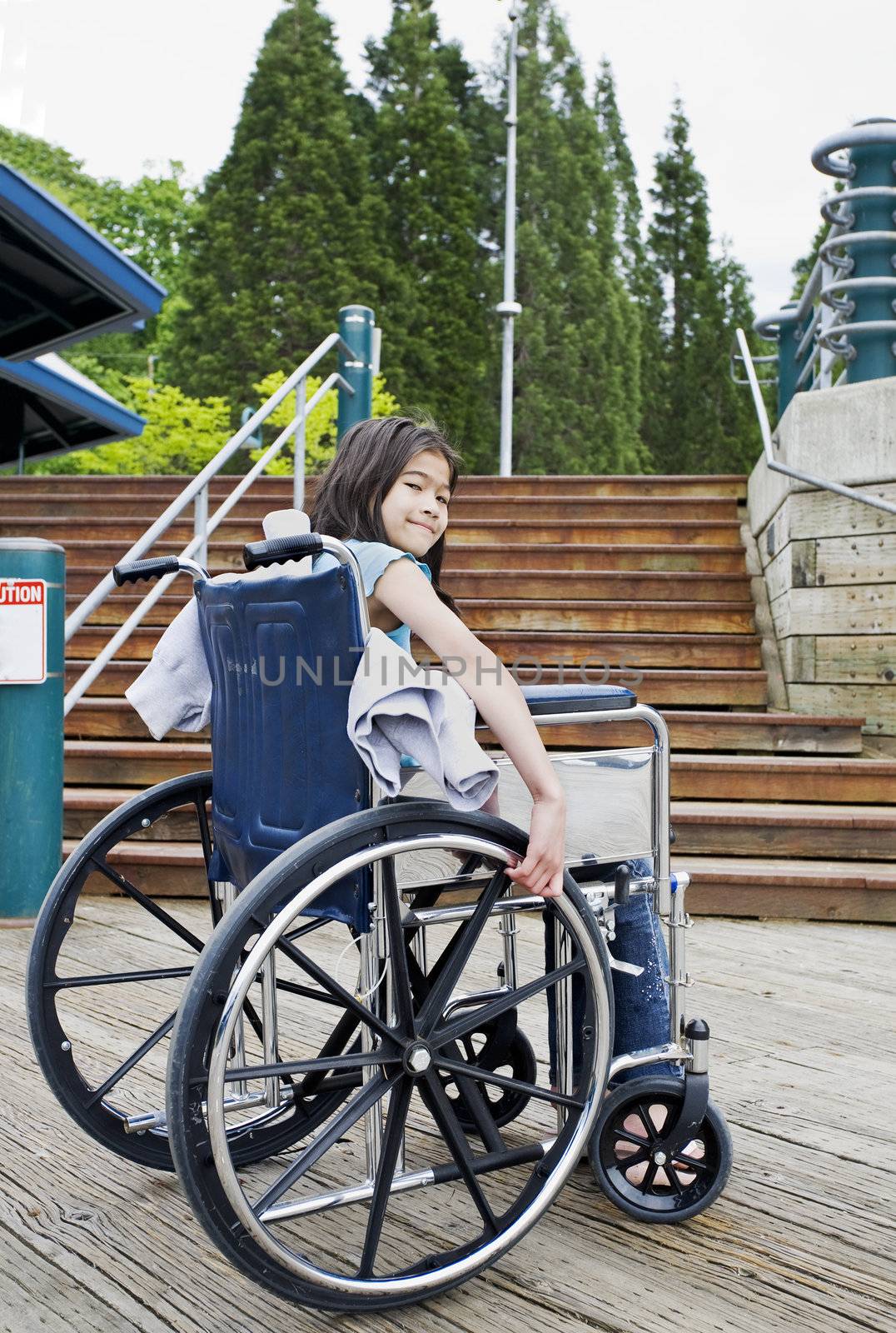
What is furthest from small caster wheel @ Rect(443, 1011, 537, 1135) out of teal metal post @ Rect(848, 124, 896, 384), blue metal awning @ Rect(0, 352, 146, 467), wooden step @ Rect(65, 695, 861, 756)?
blue metal awning @ Rect(0, 352, 146, 467)

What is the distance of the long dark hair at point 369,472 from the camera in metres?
1.87

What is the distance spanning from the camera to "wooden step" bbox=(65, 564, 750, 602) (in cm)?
610

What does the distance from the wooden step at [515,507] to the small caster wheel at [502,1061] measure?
4.76 metres

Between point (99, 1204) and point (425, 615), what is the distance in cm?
106

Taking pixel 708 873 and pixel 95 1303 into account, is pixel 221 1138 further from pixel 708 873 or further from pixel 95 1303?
pixel 708 873

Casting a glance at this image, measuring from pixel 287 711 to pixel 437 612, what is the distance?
248mm

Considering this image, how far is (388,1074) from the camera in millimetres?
1585

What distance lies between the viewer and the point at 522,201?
92.0ft

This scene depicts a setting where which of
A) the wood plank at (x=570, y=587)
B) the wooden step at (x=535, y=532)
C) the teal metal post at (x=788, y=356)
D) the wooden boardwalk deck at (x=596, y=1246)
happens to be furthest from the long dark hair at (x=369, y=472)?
the teal metal post at (x=788, y=356)

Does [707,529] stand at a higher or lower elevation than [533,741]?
higher

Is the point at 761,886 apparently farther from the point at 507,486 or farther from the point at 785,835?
the point at 507,486

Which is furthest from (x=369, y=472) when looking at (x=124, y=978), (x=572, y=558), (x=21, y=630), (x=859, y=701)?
(x=572, y=558)

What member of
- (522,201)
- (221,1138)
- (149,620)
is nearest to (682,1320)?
(221,1138)

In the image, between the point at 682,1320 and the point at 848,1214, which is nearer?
the point at 682,1320
